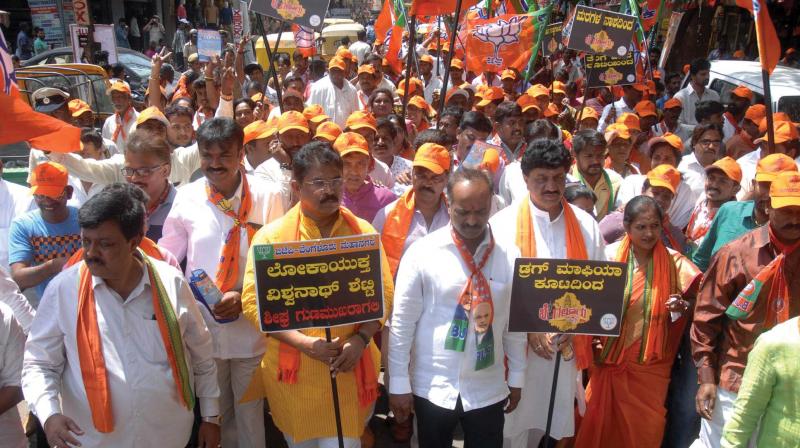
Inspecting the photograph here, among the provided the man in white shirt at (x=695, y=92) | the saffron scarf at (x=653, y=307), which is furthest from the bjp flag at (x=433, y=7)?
the saffron scarf at (x=653, y=307)

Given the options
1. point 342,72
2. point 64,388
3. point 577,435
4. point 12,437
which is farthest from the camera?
point 342,72

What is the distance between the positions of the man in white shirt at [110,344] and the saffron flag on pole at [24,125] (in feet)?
2.25

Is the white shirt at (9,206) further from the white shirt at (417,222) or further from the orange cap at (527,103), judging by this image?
the orange cap at (527,103)

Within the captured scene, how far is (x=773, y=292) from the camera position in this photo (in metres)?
2.89

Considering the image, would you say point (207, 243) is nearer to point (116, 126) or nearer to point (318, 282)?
point (318, 282)

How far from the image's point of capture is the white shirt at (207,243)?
11.1ft

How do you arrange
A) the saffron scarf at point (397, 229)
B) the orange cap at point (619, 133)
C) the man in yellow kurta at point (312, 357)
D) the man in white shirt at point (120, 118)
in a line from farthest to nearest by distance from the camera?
the man in white shirt at point (120, 118), the orange cap at point (619, 133), the saffron scarf at point (397, 229), the man in yellow kurta at point (312, 357)

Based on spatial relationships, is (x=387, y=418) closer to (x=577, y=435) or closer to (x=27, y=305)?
(x=577, y=435)

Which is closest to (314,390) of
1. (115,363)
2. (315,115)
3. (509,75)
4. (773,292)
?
(115,363)

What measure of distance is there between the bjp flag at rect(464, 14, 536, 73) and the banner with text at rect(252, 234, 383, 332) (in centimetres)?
654

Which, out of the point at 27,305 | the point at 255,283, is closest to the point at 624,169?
the point at 255,283

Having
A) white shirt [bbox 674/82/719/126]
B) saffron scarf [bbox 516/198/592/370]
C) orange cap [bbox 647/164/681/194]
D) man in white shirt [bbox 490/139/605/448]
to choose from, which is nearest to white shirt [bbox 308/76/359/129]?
white shirt [bbox 674/82/719/126]

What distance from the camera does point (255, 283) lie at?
8.66 feet

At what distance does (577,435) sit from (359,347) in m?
1.61
